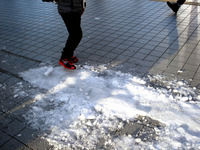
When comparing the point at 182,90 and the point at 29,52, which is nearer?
the point at 182,90

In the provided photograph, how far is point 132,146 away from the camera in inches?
98.5

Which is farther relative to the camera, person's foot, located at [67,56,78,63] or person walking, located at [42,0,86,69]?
person's foot, located at [67,56,78,63]

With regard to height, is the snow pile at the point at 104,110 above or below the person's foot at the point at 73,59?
below

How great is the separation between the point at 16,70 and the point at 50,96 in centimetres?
119

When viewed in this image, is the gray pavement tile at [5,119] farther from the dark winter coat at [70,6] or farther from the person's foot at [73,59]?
the dark winter coat at [70,6]

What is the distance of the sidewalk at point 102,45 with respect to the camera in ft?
10.5

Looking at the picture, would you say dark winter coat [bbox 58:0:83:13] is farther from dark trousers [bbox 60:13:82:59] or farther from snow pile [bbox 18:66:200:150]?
snow pile [bbox 18:66:200:150]

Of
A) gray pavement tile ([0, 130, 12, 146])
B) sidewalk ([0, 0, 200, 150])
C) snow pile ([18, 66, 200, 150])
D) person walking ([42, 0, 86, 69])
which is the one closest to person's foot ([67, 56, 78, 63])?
person walking ([42, 0, 86, 69])

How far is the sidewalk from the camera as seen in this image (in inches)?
126

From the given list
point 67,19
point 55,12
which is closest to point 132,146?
point 67,19

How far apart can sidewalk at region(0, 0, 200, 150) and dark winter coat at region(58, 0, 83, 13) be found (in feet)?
3.72

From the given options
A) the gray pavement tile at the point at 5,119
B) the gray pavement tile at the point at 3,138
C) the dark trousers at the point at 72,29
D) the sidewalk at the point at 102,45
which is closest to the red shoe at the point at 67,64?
the dark trousers at the point at 72,29

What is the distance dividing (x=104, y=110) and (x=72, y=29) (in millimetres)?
1656

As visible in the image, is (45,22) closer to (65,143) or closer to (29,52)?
(29,52)
